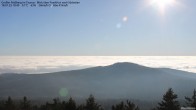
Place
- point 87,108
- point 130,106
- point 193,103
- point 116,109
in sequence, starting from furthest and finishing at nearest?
point 87,108, point 116,109, point 130,106, point 193,103

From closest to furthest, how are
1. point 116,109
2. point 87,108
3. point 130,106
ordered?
point 130,106 → point 116,109 → point 87,108

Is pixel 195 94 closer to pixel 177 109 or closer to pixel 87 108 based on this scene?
pixel 177 109

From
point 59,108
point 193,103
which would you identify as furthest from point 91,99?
point 193,103

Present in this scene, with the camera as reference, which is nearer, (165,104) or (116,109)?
(165,104)

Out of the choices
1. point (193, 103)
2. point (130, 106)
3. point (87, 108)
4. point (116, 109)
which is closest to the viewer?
point (193, 103)

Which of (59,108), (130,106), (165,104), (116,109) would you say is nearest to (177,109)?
(165,104)

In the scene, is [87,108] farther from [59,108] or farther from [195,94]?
[195,94]

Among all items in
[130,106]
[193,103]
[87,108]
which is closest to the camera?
[193,103]

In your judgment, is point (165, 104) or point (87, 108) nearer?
point (165, 104)
